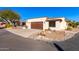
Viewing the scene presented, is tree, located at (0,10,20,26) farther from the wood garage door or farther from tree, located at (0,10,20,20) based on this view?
the wood garage door

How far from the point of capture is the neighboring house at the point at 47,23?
20.1 feet

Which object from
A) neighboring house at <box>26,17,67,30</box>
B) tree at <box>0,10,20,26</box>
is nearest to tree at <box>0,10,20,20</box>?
tree at <box>0,10,20,26</box>

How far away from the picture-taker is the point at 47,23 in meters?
6.17

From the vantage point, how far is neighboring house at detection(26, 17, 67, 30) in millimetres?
6113

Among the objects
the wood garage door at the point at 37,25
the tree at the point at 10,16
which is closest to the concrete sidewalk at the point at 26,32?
the wood garage door at the point at 37,25

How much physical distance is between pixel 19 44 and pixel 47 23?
74 cm

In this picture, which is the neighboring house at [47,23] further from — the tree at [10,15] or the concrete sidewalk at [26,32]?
the tree at [10,15]

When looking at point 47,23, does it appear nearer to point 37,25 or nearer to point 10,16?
point 37,25

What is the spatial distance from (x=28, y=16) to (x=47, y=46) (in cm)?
76

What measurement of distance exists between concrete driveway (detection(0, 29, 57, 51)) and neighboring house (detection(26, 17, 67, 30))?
1.09 feet

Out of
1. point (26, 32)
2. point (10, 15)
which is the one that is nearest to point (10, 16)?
point (10, 15)

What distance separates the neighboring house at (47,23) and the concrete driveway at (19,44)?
0.33 metres
